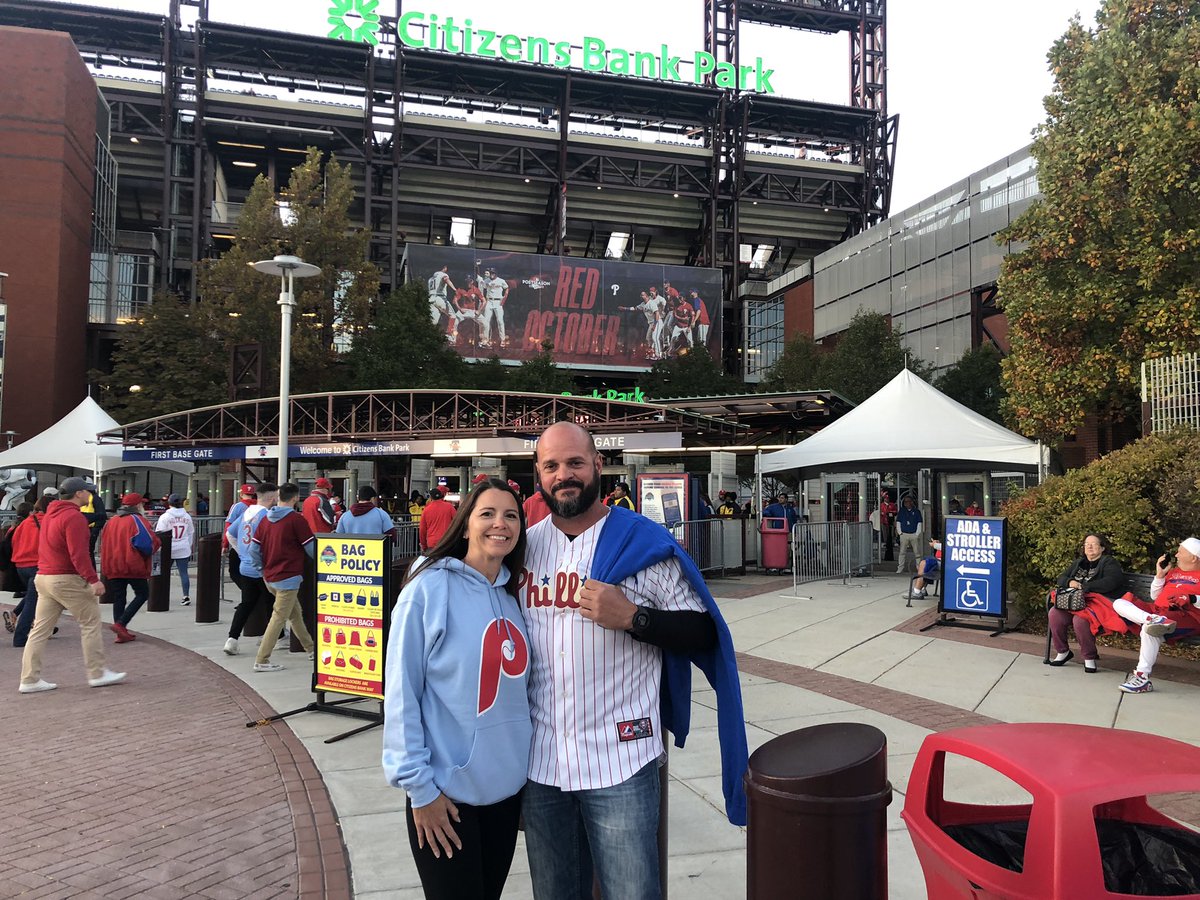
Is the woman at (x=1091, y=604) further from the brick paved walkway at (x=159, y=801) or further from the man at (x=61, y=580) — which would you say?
the man at (x=61, y=580)

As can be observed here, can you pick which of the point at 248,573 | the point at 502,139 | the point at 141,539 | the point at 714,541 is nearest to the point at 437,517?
the point at 248,573

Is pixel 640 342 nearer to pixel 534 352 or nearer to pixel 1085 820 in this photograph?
pixel 534 352

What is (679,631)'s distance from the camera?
2320 millimetres

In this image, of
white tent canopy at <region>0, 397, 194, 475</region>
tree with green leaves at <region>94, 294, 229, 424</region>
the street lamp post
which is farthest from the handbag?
tree with green leaves at <region>94, 294, 229, 424</region>

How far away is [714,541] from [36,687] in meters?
11.1

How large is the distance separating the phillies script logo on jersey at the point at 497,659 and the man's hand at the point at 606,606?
0.26m

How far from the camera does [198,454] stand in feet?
78.4

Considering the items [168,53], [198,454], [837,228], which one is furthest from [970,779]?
[837,228]

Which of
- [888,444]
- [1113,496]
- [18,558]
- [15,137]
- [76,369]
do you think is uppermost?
[15,137]

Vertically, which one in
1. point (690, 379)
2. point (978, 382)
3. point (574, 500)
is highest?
point (690, 379)

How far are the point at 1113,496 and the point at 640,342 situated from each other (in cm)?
3843

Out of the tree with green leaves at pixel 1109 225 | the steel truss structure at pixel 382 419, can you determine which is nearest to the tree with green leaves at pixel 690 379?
the steel truss structure at pixel 382 419

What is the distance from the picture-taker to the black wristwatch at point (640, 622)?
2234mm

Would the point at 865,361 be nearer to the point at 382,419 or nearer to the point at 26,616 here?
the point at 382,419
